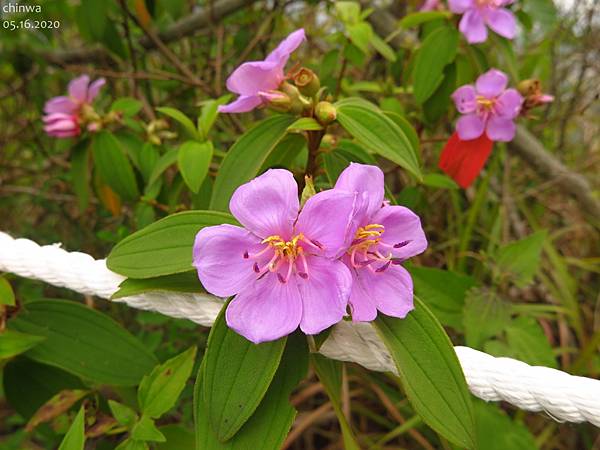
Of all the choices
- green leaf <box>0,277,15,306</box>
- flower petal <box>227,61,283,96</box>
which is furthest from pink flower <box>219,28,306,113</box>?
green leaf <box>0,277,15,306</box>

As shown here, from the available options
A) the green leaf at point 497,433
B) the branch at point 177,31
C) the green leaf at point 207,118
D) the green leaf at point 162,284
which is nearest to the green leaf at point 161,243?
the green leaf at point 162,284

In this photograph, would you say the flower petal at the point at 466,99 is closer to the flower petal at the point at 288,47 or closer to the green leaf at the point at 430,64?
the green leaf at the point at 430,64

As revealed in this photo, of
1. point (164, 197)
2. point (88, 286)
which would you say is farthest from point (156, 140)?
point (88, 286)

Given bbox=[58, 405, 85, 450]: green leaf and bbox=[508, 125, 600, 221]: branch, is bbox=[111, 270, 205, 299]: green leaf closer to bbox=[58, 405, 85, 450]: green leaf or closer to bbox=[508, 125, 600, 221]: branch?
bbox=[58, 405, 85, 450]: green leaf

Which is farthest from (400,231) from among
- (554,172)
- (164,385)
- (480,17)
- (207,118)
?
(554,172)

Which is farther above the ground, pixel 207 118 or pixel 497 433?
pixel 207 118

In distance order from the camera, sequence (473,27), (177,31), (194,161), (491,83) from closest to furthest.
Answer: (194,161) < (491,83) < (473,27) < (177,31)

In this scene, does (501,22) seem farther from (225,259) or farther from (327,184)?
(225,259)
